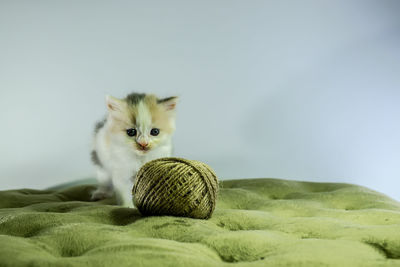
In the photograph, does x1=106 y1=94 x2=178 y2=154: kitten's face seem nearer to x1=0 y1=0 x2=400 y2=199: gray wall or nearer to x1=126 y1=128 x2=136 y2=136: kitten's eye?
x1=126 y1=128 x2=136 y2=136: kitten's eye

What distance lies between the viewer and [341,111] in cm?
228

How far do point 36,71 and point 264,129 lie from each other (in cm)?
132

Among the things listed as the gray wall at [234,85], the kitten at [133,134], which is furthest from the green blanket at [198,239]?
the gray wall at [234,85]

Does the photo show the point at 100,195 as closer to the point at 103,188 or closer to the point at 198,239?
the point at 103,188

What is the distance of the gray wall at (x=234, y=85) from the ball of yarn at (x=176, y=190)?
1.20 m

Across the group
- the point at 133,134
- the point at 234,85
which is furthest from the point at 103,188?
the point at 234,85

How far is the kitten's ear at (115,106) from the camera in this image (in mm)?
1253

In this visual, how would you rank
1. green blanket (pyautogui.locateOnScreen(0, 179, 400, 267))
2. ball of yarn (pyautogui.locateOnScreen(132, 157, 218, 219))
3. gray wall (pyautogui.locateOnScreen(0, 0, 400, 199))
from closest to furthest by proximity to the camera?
green blanket (pyautogui.locateOnScreen(0, 179, 400, 267)), ball of yarn (pyautogui.locateOnScreen(132, 157, 218, 219)), gray wall (pyautogui.locateOnScreen(0, 0, 400, 199))

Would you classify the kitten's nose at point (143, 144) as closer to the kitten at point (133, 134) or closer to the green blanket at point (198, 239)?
the kitten at point (133, 134)

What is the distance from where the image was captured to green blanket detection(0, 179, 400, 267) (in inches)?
24.5

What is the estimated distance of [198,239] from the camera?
78 centimetres

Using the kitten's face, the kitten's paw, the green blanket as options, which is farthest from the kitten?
the kitten's paw

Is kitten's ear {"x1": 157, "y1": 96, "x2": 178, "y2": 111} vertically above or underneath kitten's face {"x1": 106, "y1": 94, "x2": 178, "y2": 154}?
above

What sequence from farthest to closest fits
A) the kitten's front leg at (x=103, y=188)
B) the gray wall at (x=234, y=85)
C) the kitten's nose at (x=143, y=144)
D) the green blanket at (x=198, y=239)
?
the gray wall at (x=234, y=85) → the kitten's front leg at (x=103, y=188) → the kitten's nose at (x=143, y=144) → the green blanket at (x=198, y=239)
